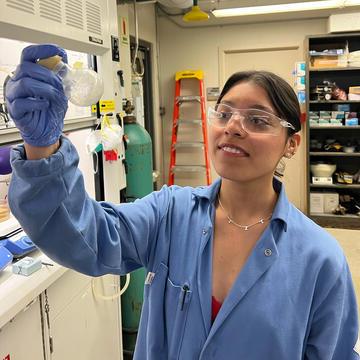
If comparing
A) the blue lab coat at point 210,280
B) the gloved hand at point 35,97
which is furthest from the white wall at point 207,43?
the gloved hand at point 35,97

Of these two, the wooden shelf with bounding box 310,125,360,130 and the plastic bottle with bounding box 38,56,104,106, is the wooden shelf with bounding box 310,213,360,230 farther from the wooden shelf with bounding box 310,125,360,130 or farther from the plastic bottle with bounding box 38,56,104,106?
the plastic bottle with bounding box 38,56,104,106

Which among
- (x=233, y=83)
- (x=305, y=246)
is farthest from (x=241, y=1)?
(x=305, y=246)

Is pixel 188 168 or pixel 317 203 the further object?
pixel 188 168

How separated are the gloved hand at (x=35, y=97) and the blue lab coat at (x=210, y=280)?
0.15 metres

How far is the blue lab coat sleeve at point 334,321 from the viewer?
0.98 meters

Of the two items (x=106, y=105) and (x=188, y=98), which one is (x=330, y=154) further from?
(x=106, y=105)

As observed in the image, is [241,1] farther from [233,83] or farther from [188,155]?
[233,83]

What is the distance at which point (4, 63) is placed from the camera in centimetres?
178

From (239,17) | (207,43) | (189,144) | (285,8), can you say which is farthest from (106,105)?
(207,43)

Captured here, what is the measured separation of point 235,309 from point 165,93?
4.57 metres

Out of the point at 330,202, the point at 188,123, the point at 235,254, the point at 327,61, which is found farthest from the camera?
the point at 188,123

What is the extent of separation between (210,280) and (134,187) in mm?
1680

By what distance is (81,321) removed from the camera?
73.9 inches

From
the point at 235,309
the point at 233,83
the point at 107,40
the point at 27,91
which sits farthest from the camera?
the point at 107,40
